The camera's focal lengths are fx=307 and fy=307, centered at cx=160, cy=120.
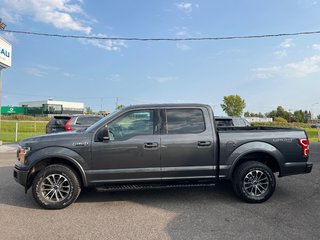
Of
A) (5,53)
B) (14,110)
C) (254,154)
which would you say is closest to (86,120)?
(254,154)

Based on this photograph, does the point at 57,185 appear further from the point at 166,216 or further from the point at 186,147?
the point at 186,147

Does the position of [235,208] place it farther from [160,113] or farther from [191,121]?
[160,113]

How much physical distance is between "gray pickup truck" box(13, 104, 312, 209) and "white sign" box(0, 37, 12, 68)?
15.3 meters

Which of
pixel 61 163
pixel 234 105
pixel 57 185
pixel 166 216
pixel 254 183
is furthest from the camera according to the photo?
pixel 234 105

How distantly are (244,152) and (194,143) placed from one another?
99 centimetres

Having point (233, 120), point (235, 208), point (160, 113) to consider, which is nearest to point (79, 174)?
point (160, 113)

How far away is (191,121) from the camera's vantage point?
234 inches

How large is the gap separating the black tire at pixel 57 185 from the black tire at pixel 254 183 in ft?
9.79

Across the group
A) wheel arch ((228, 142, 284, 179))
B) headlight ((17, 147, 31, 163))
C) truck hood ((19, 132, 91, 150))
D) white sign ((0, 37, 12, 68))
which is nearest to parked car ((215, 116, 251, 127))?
wheel arch ((228, 142, 284, 179))

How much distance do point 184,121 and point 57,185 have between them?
2.61 meters

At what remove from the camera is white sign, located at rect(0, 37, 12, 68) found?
18.6m

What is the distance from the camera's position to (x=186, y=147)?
571 cm

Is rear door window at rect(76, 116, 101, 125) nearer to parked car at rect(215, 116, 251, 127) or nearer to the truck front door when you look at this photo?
parked car at rect(215, 116, 251, 127)

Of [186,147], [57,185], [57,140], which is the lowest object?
[57,185]
